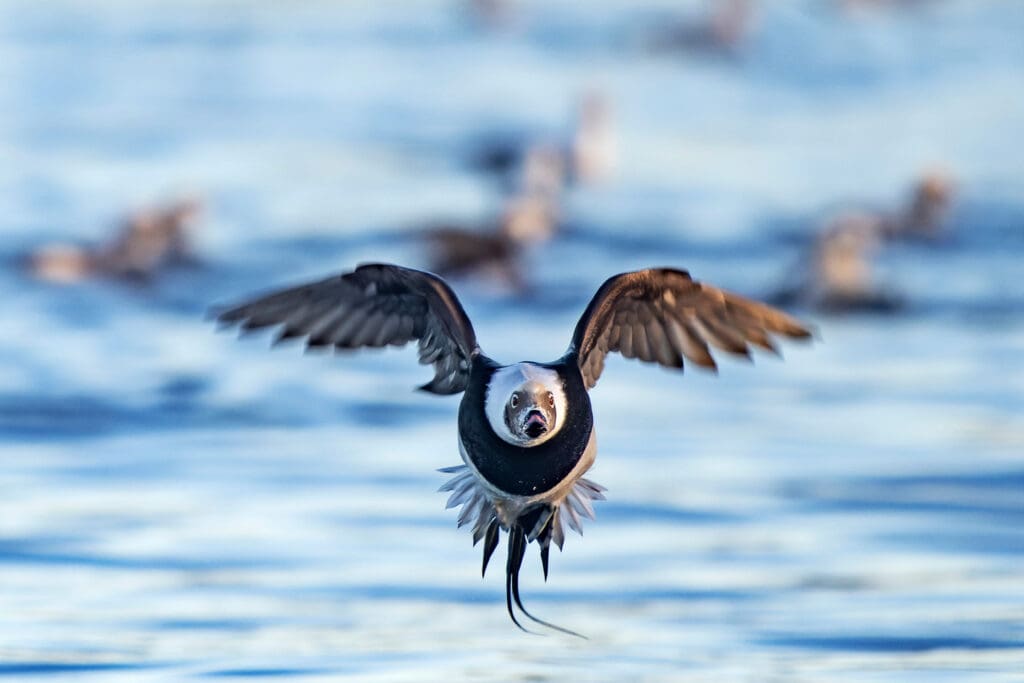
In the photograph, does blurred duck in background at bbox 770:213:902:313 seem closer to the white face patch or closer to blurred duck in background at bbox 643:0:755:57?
blurred duck in background at bbox 643:0:755:57

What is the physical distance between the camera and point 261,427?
9.35 meters

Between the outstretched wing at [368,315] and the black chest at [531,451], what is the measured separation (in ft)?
1.92

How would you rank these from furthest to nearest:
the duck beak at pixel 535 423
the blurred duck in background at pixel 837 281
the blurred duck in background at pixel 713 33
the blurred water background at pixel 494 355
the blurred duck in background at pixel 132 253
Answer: the blurred duck in background at pixel 713 33, the blurred duck in background at pixel 132 253, the blurred duck in background at pixel 837 281, the blurred water background at pixel 494 355, the duck beak at pixel 535 423

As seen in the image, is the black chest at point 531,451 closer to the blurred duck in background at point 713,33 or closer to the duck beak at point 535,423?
the duck beak at point 535,423

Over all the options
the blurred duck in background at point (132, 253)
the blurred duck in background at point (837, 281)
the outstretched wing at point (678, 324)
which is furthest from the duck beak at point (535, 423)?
the blurred duck in background at point (132, 253)

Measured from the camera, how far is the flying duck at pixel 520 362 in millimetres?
5047

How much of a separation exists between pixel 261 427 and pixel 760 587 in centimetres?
352

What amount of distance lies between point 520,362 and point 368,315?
85 centimetres

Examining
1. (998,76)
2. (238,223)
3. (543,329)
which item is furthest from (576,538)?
(998,76)

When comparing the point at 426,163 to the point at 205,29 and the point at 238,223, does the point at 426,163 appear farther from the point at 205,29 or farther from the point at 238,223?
the point at 205,29

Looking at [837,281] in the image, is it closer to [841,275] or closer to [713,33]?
[841,275]

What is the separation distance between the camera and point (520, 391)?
492 cm

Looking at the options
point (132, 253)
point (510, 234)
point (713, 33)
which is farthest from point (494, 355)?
point (713, 33)

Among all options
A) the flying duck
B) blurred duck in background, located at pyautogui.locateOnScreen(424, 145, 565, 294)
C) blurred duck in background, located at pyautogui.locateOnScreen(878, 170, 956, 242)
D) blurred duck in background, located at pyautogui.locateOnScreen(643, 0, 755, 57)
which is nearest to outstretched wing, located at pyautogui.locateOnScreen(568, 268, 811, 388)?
the flying duck
